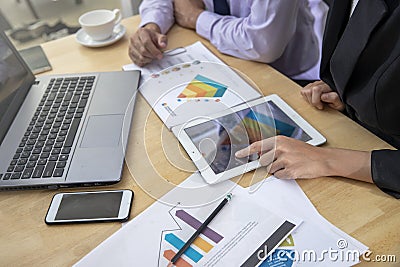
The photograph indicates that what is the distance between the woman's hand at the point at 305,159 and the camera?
71cm

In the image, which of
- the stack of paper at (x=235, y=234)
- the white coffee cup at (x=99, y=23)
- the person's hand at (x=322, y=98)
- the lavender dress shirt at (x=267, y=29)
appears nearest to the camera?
the stack of paper at (x=235, y=234)

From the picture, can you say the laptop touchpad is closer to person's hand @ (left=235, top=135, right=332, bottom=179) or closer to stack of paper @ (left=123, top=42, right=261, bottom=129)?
stack of paper @ (left=123, top=42, right=261, bottom=129)

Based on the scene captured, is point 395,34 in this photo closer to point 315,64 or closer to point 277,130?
point 277,130

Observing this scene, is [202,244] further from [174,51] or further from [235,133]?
[174,51]

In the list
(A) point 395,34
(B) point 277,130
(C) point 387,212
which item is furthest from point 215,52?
(C) point 387,212

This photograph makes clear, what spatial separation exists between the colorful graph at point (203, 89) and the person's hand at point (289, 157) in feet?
0.61

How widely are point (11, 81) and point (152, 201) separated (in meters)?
0.46

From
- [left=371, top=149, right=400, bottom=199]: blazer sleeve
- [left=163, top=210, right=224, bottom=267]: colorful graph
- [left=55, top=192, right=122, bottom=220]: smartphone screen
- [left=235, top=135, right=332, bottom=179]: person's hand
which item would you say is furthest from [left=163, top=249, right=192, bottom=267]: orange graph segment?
[left=371, top=149, right=400, bottom=199]: blazer sleeve

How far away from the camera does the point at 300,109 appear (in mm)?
861

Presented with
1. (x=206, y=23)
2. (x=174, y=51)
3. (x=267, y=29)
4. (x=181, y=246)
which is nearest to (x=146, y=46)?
(x=174, y=51)

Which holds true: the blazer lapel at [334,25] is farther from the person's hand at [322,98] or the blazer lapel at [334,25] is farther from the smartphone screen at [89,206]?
the smartphone screen at [89,206]

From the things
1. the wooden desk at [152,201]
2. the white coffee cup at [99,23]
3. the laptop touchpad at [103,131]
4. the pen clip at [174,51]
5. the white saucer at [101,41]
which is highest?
the wooden desk at [152,201]

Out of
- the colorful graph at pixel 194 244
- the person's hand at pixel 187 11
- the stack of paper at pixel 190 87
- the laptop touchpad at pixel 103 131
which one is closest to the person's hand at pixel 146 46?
the stack of paper at pixel 190 87

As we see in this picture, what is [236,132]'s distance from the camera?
0.80 metres
